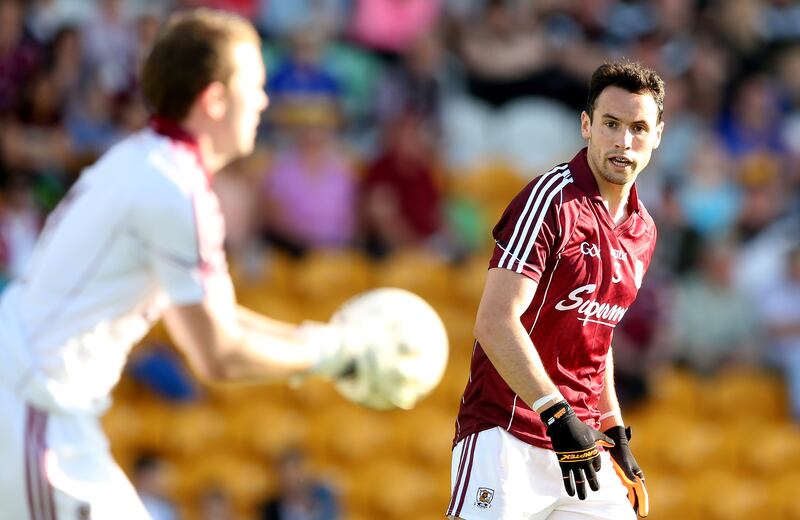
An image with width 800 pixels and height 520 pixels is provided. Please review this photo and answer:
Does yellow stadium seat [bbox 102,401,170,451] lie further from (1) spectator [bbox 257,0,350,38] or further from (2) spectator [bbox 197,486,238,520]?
(1) spectator [bbox 257,0,350,38]

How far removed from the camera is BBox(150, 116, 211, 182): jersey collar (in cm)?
379

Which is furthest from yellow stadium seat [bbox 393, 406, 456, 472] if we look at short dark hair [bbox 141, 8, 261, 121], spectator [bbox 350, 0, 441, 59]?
short dark hair [bbox 141, 8, 261, 121]

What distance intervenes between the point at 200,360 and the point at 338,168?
6623 mm

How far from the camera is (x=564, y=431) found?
14.3 ft

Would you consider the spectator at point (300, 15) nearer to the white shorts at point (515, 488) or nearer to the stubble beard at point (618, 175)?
the stubble beard at point (618, 175)

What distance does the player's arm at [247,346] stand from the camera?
3.65 m

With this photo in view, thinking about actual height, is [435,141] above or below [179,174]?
above

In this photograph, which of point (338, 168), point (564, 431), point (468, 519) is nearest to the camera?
point (564, 431)

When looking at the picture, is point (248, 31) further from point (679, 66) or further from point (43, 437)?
point (679, 66)

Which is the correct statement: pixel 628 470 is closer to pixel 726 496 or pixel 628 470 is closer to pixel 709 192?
pixel 726 496

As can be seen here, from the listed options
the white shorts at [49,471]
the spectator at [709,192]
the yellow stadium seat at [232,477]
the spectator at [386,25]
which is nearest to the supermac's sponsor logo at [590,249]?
the white shorts at [49,471]

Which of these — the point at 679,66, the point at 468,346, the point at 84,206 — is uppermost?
the point at 679,66

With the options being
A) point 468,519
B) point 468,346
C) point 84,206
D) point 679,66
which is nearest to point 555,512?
point 468,519

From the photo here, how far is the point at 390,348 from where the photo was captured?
4074 millimetres
